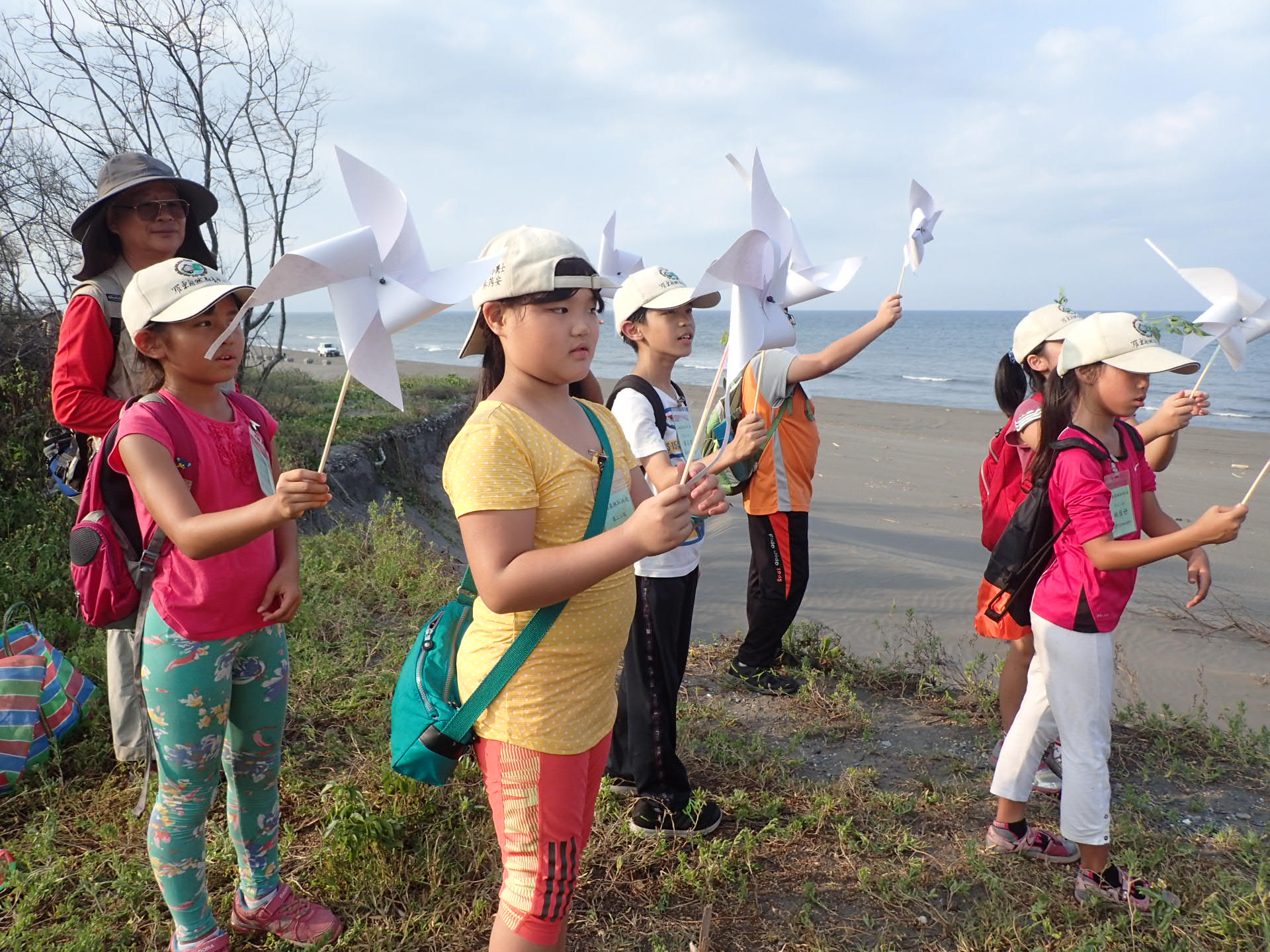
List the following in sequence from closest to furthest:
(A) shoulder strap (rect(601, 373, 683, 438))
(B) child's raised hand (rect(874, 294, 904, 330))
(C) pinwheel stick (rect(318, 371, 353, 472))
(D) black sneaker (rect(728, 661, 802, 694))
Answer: (C) pinwheel stick (rect(318, 371, 353, 472))
(A) shoulder strap (rect(601, 373, 683, 438))
(B) child's raised hand (rect(874, 294, 904, 330))
(D) black sneaker (rect(728, 661, 802, 694))

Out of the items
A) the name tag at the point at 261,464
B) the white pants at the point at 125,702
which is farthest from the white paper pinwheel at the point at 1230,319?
the white pants at the point at 125,702

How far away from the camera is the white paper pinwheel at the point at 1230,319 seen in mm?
3014

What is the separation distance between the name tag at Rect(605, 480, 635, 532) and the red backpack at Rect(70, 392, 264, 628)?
1.17m

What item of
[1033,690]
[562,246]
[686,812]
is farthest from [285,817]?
[1033,690]

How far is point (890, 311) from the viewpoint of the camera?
348 cm

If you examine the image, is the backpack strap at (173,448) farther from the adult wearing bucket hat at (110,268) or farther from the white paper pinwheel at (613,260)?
the white paper pinwheel at (613,260)

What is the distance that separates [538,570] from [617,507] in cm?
35

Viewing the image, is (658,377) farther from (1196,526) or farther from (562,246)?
(1196,526)

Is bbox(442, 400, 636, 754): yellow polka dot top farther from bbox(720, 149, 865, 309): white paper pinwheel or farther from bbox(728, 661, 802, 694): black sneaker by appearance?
bbox(728, 661, 802, 694): black sneaker

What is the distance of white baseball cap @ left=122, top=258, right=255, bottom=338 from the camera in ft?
6.93

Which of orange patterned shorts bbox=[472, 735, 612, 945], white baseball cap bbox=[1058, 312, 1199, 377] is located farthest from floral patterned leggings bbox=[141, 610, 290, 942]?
white baseball cap bbox=[1058, 312, 1199, 377]

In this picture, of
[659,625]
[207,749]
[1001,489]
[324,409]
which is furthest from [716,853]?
[324,409]

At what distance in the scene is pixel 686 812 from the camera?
3027mm

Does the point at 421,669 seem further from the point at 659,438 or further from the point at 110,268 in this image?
the point at 110,268
